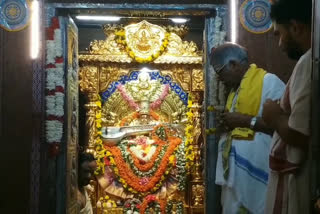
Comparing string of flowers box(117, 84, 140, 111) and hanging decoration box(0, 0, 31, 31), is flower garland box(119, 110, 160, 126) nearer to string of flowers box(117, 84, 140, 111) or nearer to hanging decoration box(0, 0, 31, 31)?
string of flowers box(117, 84, 140, 111)

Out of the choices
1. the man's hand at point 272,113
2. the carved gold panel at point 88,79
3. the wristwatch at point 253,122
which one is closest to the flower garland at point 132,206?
the carved gold panel at point 88,79

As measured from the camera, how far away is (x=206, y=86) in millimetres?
4574

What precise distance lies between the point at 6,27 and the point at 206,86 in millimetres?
2016

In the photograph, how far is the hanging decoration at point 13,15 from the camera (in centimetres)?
449

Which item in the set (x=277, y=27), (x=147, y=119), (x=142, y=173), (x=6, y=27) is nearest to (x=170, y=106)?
(x=147, y=119)

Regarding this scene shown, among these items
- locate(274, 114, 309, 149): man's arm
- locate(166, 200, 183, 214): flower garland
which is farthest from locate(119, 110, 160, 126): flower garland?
locate(274, 114, 309, 149): man's arm

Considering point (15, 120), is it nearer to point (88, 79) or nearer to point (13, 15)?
point (13, 15)

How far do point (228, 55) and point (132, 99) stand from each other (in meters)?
3.40

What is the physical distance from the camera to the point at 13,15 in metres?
4.49

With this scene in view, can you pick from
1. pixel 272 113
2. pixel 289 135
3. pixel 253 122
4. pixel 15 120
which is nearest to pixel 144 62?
pixel 15 120

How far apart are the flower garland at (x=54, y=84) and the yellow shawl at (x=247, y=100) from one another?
1.60 meters

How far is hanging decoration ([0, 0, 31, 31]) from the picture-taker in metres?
4.49

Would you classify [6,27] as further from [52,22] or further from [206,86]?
[206,86]

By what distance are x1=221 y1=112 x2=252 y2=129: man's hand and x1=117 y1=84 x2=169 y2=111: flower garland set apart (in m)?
3.37
